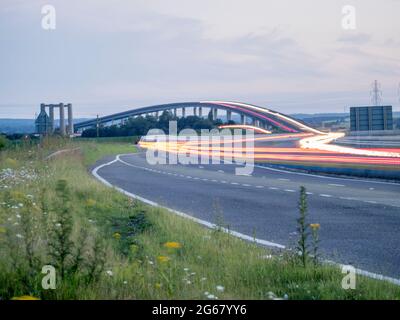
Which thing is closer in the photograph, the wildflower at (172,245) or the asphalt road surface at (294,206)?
the wildflower at (172,245)

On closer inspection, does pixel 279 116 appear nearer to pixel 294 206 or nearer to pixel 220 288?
pixel 294 206

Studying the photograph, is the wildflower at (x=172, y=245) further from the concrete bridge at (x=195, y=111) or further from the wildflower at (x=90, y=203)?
the concrete bridge at (x=195, y=111)

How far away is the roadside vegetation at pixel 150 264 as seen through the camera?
253 inches

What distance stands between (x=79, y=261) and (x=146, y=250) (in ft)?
7.33

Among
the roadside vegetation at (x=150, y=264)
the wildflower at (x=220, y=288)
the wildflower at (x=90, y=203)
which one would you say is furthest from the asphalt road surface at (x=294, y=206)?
the wildflower at (x=220, y=288)

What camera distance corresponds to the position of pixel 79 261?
6773 mm

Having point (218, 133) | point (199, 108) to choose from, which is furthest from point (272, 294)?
point (218, 133)

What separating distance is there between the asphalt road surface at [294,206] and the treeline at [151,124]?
38.8 feet

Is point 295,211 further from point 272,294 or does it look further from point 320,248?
point 272,294

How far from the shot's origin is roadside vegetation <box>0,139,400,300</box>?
641 centimetres

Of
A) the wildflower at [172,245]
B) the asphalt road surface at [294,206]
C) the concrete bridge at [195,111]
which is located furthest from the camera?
the concrete bridge at [195,111]

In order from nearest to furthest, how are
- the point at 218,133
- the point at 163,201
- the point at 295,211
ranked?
the point at 295,211 < the point at 163,201 < the point at 218,133

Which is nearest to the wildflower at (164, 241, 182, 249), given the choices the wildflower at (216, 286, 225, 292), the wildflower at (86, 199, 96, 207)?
the wildflower at (216, 286, 225, 292)
